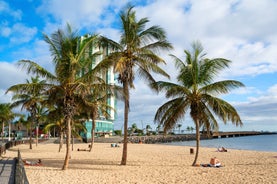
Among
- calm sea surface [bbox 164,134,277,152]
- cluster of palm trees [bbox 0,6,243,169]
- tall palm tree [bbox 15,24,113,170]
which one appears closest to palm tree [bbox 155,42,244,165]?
cluster of palm trees [bbox 0,6,243,169]

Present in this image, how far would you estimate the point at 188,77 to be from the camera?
14.7m

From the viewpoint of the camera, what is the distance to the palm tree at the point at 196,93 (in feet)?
46.1

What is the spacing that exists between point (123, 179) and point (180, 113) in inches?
212

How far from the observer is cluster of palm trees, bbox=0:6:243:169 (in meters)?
13.2

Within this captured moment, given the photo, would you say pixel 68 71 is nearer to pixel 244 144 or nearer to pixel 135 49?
pixel 135 49

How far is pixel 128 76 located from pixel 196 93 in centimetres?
374

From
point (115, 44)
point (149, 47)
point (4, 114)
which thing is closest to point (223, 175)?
point (149, 47)

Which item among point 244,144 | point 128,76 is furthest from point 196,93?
point 244,144

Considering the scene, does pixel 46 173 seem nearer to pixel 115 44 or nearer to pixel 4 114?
pixel 115 44

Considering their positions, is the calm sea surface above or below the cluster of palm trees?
below

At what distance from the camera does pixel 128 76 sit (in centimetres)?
1465

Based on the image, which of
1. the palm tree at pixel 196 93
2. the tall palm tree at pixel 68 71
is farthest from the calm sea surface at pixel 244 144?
the tall palm tree at pixel 68 71

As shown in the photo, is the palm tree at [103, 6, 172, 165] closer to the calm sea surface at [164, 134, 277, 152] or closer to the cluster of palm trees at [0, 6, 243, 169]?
the cluster of palm trees at [0, 6, 243, 169]

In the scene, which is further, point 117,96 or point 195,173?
point 117,96
